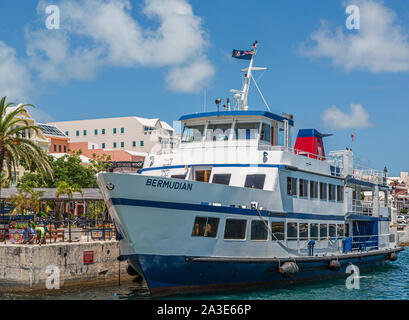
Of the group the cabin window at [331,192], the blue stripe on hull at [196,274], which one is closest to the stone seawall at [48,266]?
the blue stripe on hull at [196,274]

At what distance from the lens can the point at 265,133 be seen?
70.8 feet

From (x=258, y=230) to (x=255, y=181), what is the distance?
2.01 m

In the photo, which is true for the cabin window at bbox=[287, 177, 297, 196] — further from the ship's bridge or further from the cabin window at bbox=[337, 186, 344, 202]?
the cabin window at bbox=[337, 186, 344, 202]

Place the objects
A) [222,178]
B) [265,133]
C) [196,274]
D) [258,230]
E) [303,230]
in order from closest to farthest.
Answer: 1. [196,274]
2. [258,230]
3. [222,178]
4. [303,230]
5. [265,133]

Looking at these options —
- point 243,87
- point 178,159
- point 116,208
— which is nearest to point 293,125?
point 243,87

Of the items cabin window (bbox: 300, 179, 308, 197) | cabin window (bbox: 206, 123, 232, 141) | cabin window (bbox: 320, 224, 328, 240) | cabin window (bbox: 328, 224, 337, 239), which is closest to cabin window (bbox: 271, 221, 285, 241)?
cabin window (bbox: 300, 179, 308, 197)

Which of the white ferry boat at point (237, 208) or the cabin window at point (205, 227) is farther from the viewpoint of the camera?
the cabin window at point (205, 227)

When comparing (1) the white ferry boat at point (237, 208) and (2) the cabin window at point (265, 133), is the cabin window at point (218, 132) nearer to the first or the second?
(1) the white ferry boat at point (237, 208)

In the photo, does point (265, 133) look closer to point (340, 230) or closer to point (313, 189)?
point (313, 189)

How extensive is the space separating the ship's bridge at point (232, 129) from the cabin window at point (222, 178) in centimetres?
169

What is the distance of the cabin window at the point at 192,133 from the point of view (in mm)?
21984

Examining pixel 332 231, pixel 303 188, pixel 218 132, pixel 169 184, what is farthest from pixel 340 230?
pixel 169 184

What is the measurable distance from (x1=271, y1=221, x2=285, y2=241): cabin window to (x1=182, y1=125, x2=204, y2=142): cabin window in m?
5.07

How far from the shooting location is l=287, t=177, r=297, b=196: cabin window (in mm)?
20406
